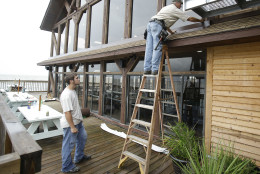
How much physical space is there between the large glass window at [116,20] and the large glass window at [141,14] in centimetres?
78

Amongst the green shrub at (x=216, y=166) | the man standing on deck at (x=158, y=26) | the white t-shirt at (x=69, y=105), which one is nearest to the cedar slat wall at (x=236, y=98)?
the green shrub at (x=216, y=166)

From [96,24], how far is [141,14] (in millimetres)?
3367

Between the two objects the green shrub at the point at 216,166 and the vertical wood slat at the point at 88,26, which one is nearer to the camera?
the green shrub at the point at 216,166

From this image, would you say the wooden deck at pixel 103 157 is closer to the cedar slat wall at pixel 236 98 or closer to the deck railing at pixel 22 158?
the cedar slat wall at pixel 236 98

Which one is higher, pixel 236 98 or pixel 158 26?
pixel 158 26

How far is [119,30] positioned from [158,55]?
425 centimetres

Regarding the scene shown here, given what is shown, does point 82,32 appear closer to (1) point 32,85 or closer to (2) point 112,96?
(2) point 112,96

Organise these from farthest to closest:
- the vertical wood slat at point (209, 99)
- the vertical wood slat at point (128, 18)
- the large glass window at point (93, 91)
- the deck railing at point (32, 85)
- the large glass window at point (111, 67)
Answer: the deck railing at point (32, 85) < the large glass window at point (93, 91) < the large glass window at point (111, 67) < the vertical wood slat at point (128, 18) < the vertical wood slat at point (209, 99)

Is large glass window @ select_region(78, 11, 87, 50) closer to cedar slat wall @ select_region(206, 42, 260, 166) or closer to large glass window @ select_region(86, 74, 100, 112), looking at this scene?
large glass window @ select_region(86, 74, 100, 112)

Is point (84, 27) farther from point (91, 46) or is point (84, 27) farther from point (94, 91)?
point (94, 91)

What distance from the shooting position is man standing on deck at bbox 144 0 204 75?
299 centimetres

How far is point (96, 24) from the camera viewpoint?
8016mm

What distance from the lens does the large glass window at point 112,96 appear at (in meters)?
Result: 5.98

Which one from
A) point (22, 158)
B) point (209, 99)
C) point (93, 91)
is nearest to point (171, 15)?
point (209, 99)
